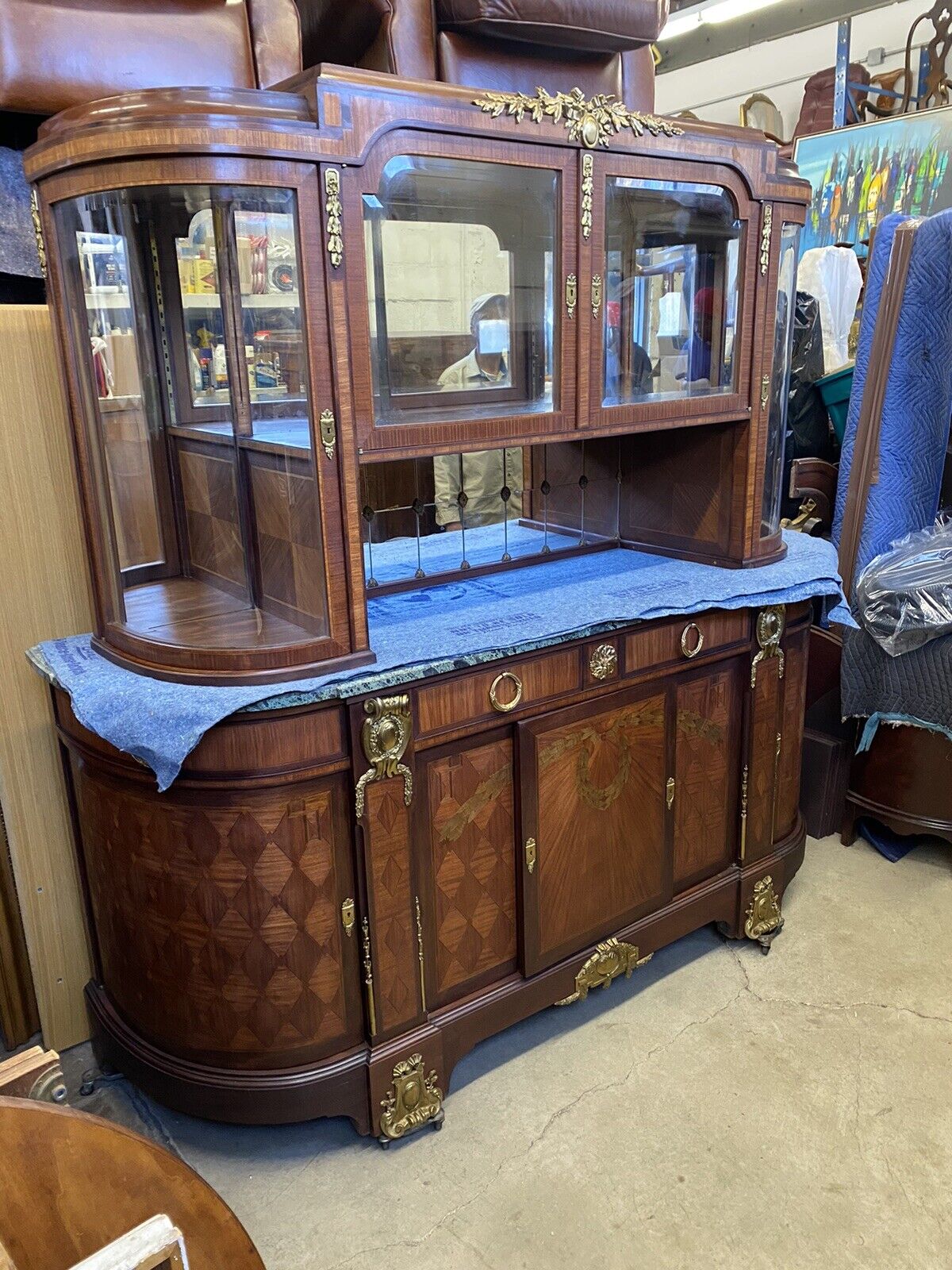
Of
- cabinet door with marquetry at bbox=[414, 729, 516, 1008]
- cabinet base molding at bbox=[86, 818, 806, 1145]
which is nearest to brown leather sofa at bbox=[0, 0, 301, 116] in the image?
cabinet door with marquetry at bbox=[414, 729, 516, 1008]

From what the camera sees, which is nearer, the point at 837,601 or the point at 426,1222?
the point at 426,1222

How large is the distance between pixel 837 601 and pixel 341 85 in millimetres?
1598

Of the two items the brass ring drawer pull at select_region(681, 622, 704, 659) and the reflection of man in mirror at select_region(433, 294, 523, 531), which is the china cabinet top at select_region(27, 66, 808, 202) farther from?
the brass ring drawer pull at select_region(681, 622, 704, 659)

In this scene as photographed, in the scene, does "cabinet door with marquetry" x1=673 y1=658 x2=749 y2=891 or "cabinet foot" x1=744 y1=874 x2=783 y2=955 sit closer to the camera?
"cabinet door with marquetry" x1=673 y1=658 x2=749 y2=891

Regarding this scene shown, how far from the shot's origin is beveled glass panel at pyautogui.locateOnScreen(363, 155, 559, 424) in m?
1.67

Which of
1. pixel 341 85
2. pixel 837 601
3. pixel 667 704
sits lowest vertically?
pixel 667 704

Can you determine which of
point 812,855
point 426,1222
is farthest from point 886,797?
point 426,1222

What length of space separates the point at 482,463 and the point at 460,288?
0.48m

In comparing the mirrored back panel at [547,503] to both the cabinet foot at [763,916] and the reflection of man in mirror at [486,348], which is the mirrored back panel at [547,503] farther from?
the cabinet foot at [763,916]

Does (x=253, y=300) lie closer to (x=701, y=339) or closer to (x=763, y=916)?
(x=701, y=339)

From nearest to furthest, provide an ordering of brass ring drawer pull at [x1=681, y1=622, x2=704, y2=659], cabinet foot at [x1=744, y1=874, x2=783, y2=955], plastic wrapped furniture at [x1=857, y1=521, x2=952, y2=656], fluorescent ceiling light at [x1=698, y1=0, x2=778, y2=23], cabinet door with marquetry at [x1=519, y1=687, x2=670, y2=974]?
cabinet door with marquetry at [x1=519, y1=687, x2=670, y2=974] < brass ring drawer pull at [x1=681, y1=622, x2=704, y2=659] < cabinet foot at [x1=744, y1=874, x2=783, y2=955] < plastic wrapped furniture at [x1=857, y1=521, x2=952, y2=656] < fluorescent ceiling light at [x1=698, y1=0, x2=778, y2=23]

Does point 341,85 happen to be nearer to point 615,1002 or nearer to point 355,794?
point 355,794

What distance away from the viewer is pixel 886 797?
9.27 feet

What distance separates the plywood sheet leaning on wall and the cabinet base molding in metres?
0.12
